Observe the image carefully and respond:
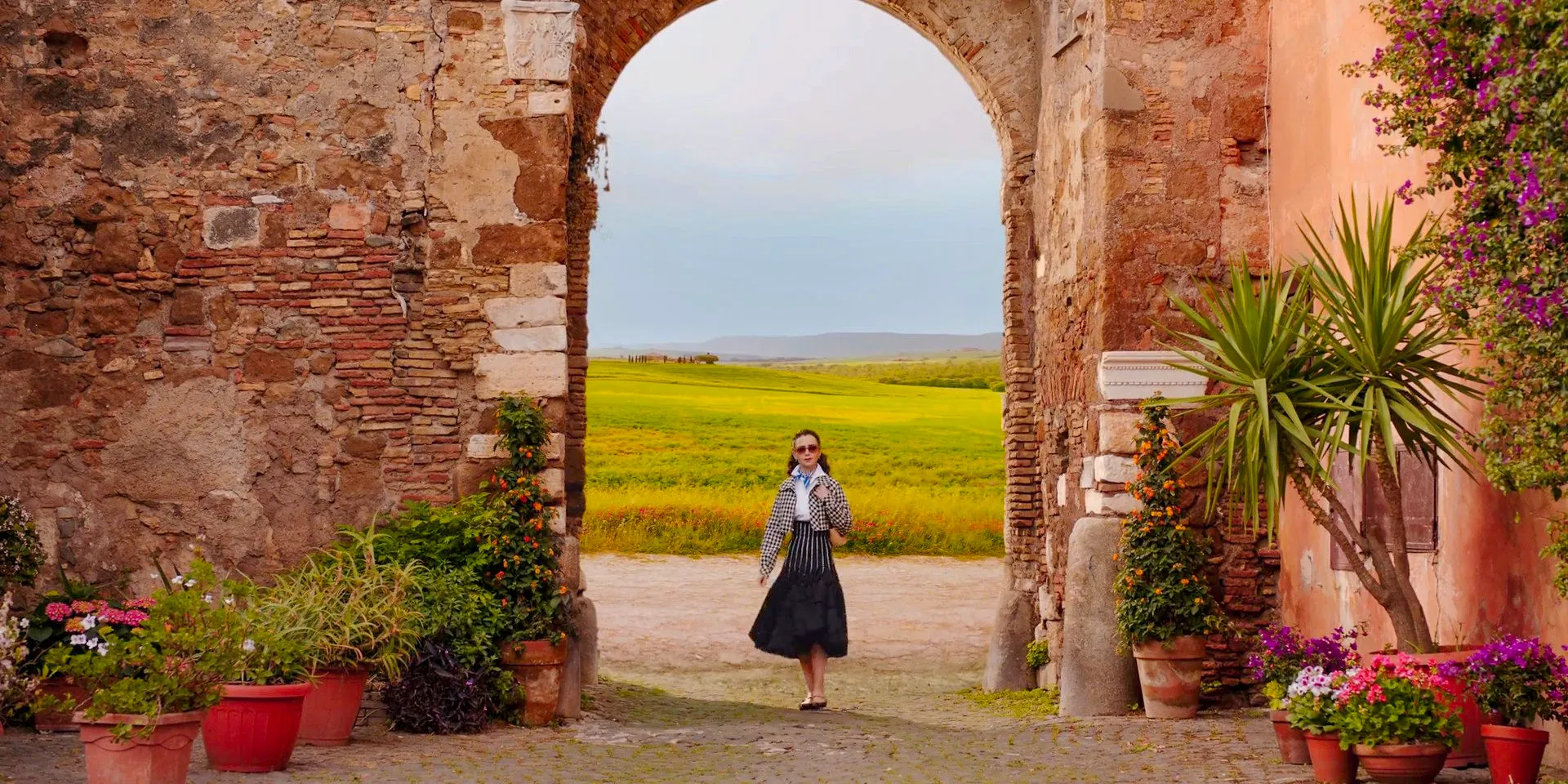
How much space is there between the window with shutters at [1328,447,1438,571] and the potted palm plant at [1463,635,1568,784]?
0.96 metres

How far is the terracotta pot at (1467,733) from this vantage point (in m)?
6.40

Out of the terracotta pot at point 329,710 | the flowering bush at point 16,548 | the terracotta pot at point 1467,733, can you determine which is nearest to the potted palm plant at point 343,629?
the terracotta pot at point 329,710

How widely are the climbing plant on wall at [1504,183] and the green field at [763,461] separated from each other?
16.5 meters

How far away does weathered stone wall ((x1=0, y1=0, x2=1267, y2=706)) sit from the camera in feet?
29.5

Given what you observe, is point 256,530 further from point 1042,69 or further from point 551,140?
point 1042,69

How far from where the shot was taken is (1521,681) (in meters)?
6.02

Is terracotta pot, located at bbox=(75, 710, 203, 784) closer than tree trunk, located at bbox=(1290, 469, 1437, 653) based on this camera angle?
Yes

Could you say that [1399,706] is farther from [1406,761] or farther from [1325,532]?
[1325,532]

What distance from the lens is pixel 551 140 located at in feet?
30.1

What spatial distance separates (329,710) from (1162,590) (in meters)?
4.48

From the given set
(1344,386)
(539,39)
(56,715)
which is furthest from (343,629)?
(1344,386)

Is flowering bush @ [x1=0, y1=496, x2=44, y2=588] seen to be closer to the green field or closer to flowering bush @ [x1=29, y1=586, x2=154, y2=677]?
flowering bush @ [x1=29, y1=586, x2=154, y2=677]

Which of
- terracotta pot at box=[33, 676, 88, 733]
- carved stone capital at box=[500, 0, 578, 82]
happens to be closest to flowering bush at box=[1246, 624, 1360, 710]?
carved stone capital at box=[500, 0, 578, 82]

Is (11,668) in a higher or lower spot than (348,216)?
lower
